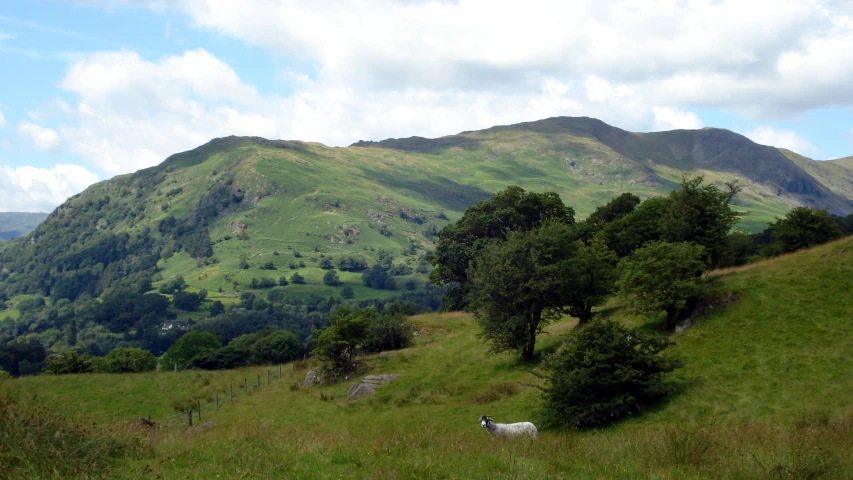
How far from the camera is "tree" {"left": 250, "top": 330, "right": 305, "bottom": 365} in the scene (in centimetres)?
6606

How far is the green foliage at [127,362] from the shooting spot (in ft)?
197

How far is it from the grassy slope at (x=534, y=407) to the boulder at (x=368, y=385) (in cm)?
111

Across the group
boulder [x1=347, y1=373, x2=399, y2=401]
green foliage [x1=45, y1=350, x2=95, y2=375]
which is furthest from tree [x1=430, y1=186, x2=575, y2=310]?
green foliage [x1=45, y1=350, x2=95, y2=375]

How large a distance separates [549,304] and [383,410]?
1270 centimetres

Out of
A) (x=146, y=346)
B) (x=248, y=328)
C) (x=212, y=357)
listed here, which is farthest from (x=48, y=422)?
(x=146, y=346)

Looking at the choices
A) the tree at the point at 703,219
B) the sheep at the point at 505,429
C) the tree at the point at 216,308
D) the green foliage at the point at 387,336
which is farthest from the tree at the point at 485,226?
the tree at the point at 216,308

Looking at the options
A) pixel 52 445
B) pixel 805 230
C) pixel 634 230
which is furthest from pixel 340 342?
pixel 805 230

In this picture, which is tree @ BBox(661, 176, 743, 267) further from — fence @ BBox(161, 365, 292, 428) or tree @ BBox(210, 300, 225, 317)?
tree @ BBox(210, 300, 225, 317)

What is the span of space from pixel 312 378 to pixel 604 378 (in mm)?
25525

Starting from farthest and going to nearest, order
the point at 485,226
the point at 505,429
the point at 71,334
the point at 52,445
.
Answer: the point at 71,334 < the point at 485,226 < the point at 505,429 < the point at 52,445

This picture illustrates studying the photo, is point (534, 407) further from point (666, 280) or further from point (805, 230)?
point (805, 230)

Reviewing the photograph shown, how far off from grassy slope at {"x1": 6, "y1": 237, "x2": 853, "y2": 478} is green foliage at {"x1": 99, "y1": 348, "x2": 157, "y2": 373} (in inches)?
620

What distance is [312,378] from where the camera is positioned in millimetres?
42594

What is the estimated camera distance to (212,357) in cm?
→ 6438
